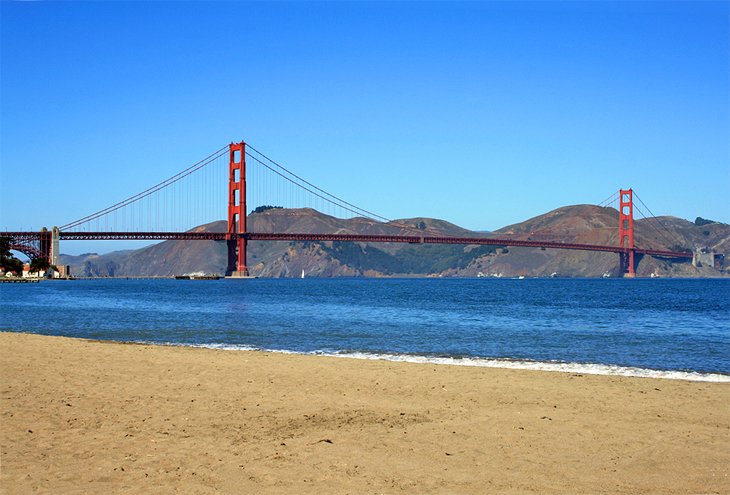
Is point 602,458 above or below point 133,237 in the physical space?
below

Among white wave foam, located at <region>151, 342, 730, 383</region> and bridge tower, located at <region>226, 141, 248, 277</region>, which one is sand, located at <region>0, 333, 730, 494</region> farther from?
bridge tower, located at <region>226, 141, 248, 277</region>

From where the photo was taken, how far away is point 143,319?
101ft

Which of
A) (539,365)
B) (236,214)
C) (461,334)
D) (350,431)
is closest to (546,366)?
(539,365)

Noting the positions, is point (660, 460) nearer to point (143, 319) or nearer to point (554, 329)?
point (554, 329)

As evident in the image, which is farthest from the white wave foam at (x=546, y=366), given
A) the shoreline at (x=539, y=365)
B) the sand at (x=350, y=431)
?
the sand at (x=350, y=431)

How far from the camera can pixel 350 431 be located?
818cm

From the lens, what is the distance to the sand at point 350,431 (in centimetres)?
637

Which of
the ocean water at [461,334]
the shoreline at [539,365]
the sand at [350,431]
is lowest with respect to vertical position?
the ocean water at [461,334]

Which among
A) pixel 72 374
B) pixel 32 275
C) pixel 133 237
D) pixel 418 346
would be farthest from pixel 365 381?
pixel 32 275

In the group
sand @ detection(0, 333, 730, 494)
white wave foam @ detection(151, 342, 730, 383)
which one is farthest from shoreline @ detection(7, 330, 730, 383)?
sand @ detection(0, 333, 730, 494)

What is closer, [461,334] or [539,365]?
[539,365]

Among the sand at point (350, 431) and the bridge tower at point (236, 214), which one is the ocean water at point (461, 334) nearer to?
the sand at point (350, 431)

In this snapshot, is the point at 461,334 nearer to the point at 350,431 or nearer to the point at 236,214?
the point at 350,431

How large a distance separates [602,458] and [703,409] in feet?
11.6
